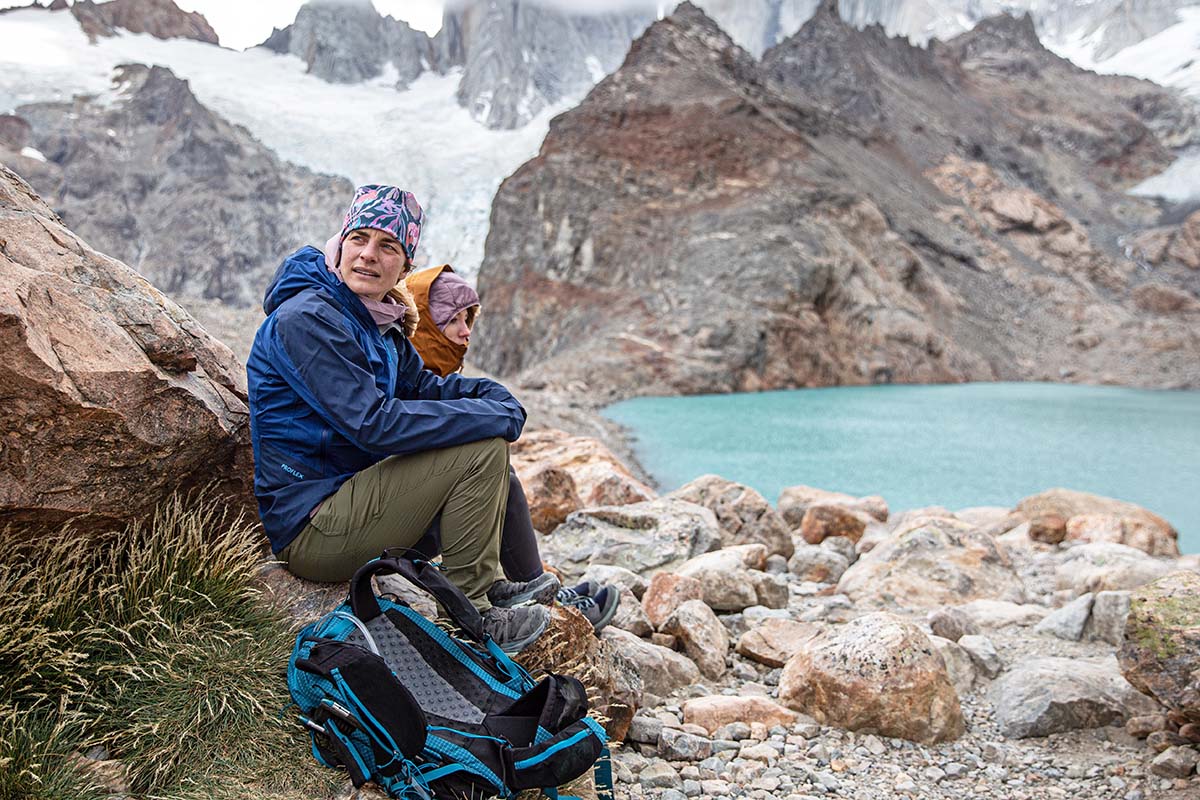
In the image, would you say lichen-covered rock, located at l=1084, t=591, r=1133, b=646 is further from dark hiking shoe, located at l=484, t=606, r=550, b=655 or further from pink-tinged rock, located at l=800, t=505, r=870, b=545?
dark hiking shoe, located at l=484, t=606, r=550, b=655

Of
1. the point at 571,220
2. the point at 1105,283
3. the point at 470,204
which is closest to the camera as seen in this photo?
the point at 571,220

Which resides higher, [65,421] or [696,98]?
[696,98]

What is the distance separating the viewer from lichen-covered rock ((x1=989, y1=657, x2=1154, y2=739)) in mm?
3852

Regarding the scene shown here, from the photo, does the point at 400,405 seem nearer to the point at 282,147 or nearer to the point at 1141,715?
the point at 1141,715

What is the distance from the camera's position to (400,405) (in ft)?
9.34

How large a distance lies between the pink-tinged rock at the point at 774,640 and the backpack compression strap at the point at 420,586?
220cm

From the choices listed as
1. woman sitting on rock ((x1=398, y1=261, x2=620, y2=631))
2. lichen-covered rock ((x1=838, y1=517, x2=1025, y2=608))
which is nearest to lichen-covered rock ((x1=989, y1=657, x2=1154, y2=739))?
lichen-covered rock ((x1=838, y1=517, x2=1025, y2=608))

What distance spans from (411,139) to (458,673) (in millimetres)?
80999

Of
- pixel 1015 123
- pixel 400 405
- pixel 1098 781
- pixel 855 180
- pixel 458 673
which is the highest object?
pixel 1015 123

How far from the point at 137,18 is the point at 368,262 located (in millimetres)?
127721

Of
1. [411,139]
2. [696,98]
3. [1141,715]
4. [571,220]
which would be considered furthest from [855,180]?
[1141,715]

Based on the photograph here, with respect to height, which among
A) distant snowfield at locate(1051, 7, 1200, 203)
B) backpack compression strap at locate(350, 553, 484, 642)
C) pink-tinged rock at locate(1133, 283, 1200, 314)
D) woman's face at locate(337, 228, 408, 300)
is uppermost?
distant snowfield at locate(1051, 7, 1200, 203)

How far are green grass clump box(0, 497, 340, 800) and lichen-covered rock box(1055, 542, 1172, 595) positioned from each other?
5.23m

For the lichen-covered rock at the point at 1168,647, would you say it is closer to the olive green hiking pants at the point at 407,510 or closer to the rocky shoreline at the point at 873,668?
the rocky shoreline at the point at 873,668
